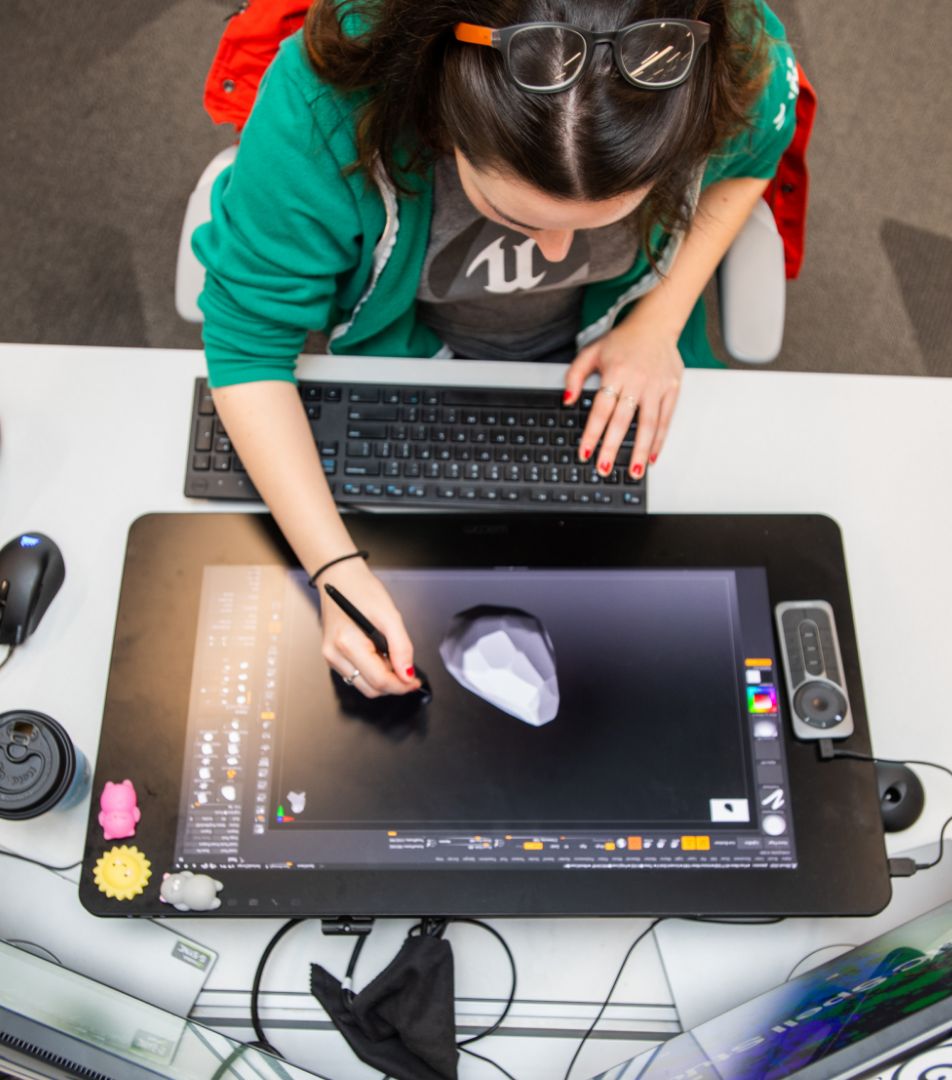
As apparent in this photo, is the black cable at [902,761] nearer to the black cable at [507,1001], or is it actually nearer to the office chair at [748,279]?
the black cable at [507,1001]

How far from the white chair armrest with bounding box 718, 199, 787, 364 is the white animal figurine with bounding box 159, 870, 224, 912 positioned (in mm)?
728

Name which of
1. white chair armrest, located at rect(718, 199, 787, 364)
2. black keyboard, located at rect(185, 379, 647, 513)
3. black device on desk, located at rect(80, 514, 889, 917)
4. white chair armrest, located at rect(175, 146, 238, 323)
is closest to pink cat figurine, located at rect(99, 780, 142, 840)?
black device on desk, located at rect(80, 514, 889, 917)

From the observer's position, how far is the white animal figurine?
79cm

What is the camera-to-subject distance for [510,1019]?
2.73 feet

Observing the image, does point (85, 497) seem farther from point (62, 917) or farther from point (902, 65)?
point (902, 65)

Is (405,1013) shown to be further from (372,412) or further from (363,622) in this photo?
(372,412)

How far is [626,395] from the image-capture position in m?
0.94

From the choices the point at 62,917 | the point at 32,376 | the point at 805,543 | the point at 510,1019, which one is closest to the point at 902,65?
the point at 805,543

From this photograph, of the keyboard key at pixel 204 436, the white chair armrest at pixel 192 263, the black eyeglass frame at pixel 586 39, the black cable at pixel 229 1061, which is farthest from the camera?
the white chair armrest at pixel 192 263

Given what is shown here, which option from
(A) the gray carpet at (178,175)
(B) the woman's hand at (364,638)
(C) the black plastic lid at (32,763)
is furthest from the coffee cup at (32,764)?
(A) the gray carpet at (178,175)

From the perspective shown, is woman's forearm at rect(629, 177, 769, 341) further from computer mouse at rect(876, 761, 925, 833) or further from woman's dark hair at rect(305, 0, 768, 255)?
computer mouse at rect(876, 761, 925, 833)

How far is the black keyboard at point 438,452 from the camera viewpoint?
3.03ft

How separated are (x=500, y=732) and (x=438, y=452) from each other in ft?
0.88

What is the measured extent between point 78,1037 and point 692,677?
21.0 inches
